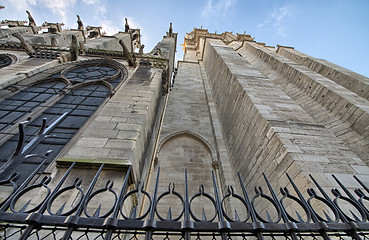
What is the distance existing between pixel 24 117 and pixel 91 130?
7.41 feet

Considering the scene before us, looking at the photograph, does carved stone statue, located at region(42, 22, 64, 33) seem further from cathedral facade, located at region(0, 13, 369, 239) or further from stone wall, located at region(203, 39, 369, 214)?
stone wall, located at region(203, 39, 369, 214)

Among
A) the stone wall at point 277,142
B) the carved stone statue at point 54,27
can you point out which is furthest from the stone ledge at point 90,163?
the carved stone statue at point 54,27

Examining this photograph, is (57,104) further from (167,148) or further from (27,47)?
(27,47)

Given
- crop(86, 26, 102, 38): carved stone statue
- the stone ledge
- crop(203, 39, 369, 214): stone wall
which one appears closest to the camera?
the stone ledge

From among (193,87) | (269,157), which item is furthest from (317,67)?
(269,157)

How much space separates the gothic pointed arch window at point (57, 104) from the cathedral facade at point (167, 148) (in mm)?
31

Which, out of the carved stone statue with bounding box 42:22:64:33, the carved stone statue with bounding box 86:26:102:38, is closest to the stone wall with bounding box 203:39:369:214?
the carved stone statue with bounding box 42:22:64:33

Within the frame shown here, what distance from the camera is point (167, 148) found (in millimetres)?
5785

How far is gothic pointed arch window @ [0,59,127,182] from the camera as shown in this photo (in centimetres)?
333

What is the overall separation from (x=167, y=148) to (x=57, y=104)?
11.6 feet

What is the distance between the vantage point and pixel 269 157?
3182 millimetres

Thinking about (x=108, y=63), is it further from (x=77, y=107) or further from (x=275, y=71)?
(x=275, y=71)

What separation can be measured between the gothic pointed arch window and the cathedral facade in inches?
1.2

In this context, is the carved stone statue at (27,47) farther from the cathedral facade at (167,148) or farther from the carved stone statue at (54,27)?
the carved stone statue at (54,27)
